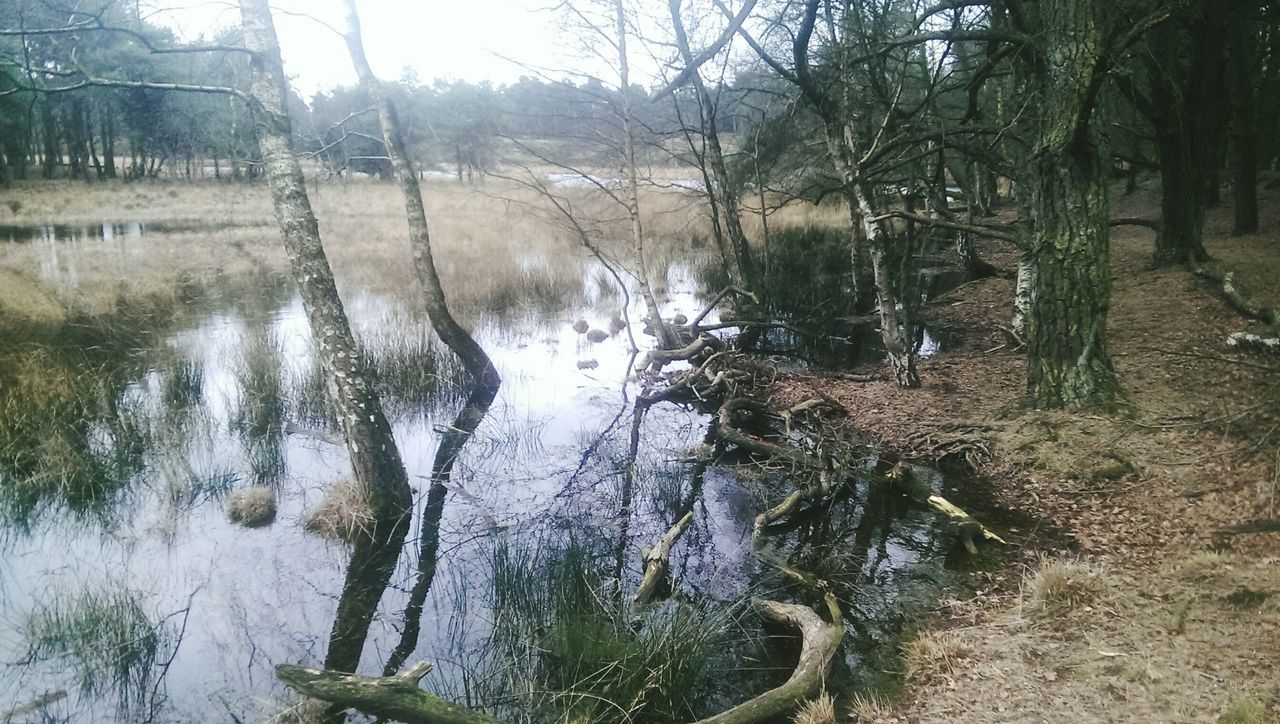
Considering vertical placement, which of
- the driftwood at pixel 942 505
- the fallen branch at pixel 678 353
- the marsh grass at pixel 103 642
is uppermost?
the fallen branch at pixel 678 353

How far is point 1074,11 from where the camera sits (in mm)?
5766

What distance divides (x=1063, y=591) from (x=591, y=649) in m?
2.80

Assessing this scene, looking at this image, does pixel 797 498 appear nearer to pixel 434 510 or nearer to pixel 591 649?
pixel 591 649

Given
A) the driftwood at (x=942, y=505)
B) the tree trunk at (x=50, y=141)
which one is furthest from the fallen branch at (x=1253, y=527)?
the tree trunk at (x=50, y=141)

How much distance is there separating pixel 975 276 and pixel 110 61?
17880 mm

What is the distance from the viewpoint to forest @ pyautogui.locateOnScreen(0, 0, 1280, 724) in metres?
3.92

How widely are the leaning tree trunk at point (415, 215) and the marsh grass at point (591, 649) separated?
5623 mm

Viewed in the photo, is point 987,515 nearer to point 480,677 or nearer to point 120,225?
point 480,677

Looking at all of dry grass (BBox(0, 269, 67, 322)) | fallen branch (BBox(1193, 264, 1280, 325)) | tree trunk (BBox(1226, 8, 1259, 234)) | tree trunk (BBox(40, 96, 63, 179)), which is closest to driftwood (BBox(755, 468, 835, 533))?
fallen branch (BBox(1193, 264, 1280, 325))

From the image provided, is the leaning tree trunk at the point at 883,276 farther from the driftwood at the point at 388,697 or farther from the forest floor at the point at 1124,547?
the driftwood at the point at 388,697

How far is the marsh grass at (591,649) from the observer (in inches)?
147

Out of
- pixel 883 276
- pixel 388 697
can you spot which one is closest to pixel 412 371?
pixel 883 276

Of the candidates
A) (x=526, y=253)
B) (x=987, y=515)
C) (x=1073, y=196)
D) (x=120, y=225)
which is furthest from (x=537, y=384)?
(x=120, y=225)

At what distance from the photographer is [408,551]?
5879mm
